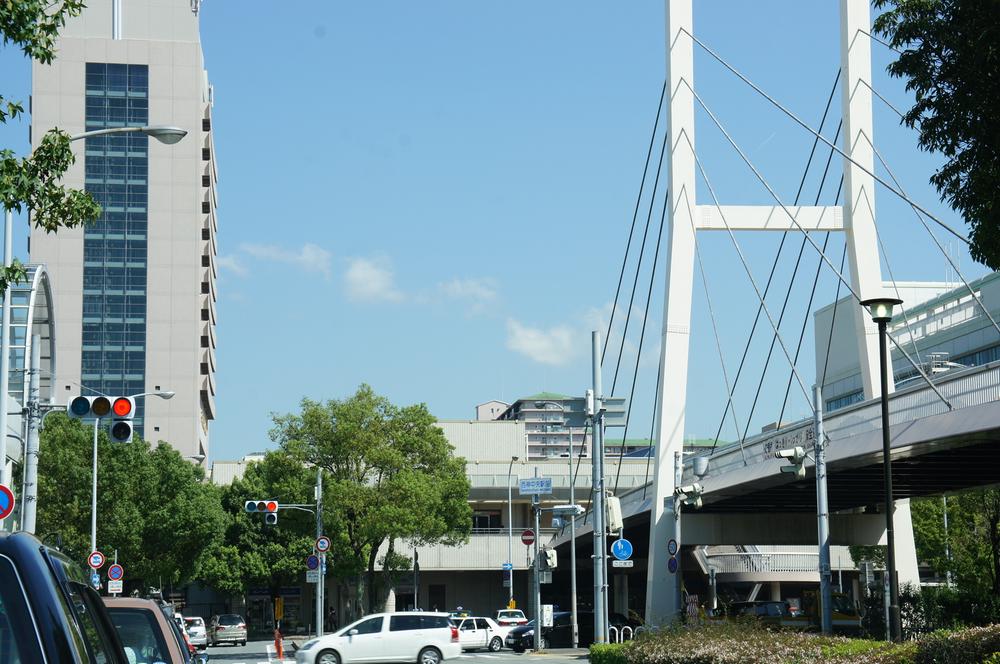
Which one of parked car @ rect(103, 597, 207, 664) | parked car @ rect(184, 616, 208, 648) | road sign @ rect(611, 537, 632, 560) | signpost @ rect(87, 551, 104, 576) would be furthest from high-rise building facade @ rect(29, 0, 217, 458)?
parked car @ rect(103, 597, 207, 664)

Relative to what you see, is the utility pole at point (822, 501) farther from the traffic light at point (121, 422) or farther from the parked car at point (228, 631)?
the parked car at point (228, 631)

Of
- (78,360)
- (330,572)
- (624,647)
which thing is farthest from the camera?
(78,360)

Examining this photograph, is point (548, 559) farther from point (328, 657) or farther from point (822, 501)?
point (822, 501)

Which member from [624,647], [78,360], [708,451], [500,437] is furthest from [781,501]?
[78,360]

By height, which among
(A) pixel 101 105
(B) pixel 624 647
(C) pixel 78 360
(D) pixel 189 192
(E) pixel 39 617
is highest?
(A) pixel 101 105

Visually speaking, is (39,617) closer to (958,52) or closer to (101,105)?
(958,52)

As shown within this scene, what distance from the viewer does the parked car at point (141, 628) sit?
10641mm

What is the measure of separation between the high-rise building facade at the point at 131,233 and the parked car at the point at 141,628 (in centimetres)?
10042

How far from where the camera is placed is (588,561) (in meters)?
77.9

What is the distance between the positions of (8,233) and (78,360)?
88.0 meters

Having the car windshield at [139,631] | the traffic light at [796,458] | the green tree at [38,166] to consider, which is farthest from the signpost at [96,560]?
the car windshield at [139,631]

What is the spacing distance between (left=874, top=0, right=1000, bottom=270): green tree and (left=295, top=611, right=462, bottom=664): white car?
23.7 m

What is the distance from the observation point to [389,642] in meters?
35.9

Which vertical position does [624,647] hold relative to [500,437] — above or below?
below
